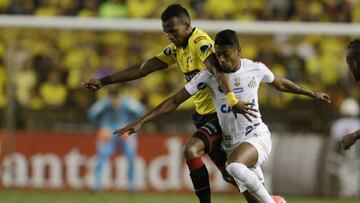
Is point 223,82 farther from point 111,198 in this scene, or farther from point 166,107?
point 111,198

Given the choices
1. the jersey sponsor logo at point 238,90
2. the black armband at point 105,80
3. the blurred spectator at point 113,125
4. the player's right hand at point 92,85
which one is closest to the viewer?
the jersey sponsor logo at point 238,90

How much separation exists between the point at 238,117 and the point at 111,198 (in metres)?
7.14

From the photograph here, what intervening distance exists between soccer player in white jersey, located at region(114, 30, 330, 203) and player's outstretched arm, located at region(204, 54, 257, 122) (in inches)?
3.9

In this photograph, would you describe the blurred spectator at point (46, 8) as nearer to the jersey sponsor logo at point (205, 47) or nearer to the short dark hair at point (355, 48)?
the jersey sponsor logo at point (205, 47)

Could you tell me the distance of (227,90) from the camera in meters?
11.0

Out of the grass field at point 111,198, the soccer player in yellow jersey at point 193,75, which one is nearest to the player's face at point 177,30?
the soccer player in yellow jersey at point 193,75

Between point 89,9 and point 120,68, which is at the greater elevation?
point 89,9

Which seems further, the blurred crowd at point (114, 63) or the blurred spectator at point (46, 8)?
the blurred spectator at point (46, 8)

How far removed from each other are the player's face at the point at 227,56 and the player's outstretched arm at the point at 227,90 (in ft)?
0.29

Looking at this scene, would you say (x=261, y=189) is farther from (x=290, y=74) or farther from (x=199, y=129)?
(x=290, y=74)

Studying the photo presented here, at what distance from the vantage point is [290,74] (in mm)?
19844

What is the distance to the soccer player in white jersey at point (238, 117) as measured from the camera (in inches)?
434

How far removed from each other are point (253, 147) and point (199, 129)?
0.89m

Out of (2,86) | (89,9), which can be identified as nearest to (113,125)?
(2,86)
